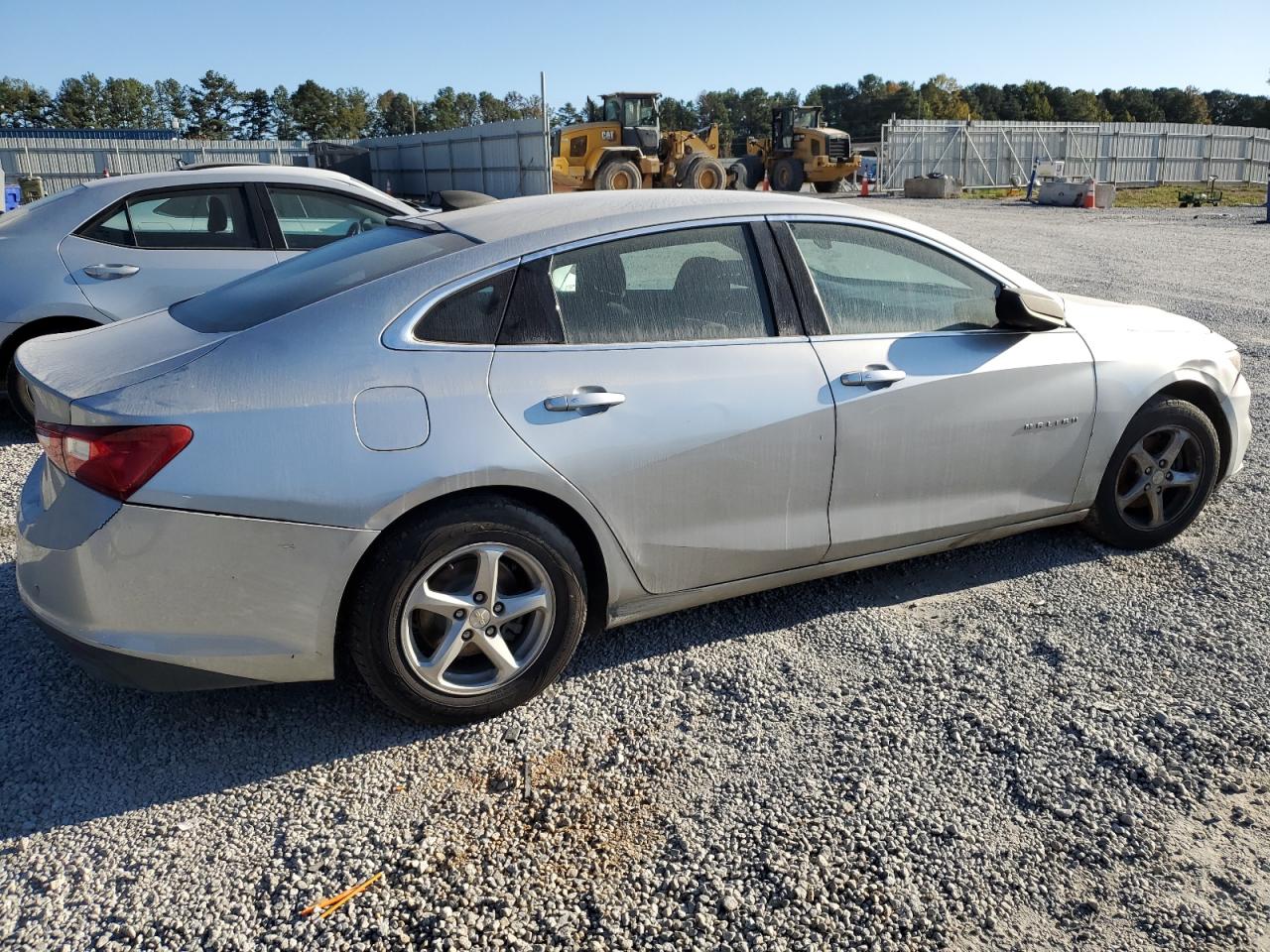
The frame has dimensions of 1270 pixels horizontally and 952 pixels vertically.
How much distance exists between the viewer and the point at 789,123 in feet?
116

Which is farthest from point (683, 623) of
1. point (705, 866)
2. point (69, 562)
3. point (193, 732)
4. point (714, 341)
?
point (69, 562)

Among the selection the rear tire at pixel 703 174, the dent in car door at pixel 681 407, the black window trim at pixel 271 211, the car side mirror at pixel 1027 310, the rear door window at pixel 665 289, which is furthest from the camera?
the rear tire at pixel 703 174

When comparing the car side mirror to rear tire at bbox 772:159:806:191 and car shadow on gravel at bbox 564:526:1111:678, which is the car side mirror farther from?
rear tire at bbox 772:159:806:191

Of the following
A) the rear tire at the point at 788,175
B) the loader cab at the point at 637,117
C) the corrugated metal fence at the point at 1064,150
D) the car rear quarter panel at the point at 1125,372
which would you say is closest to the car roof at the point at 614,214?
the car rear quarter panel at the point at 1125,372

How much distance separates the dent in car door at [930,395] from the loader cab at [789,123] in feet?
109

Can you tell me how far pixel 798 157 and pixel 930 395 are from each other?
33223 mm

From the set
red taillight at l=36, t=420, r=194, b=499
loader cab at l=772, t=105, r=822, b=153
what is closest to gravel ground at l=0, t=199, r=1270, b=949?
red taillight at l=36, t=420, r=194, b=499

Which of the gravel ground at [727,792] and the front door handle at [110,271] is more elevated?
the front door handle at [110,271]

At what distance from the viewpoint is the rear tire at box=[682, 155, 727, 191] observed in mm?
28250

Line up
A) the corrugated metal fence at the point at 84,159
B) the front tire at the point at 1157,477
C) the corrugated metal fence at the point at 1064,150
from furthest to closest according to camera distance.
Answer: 1. the corrugated metal fence at the point at 1064,150
2. the corrugated metal fence at the point at 84,159
3. the front tire at the point at 1157,477

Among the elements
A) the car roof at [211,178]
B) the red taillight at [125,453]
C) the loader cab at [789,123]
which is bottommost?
the red taillight at [125,453]

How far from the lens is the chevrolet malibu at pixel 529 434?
9.05 feet

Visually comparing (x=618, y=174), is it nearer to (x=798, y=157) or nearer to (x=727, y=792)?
(x=798, y=157)

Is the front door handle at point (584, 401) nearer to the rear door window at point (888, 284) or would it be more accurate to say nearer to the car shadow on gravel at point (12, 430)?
the rear door window at point (888, 284)
